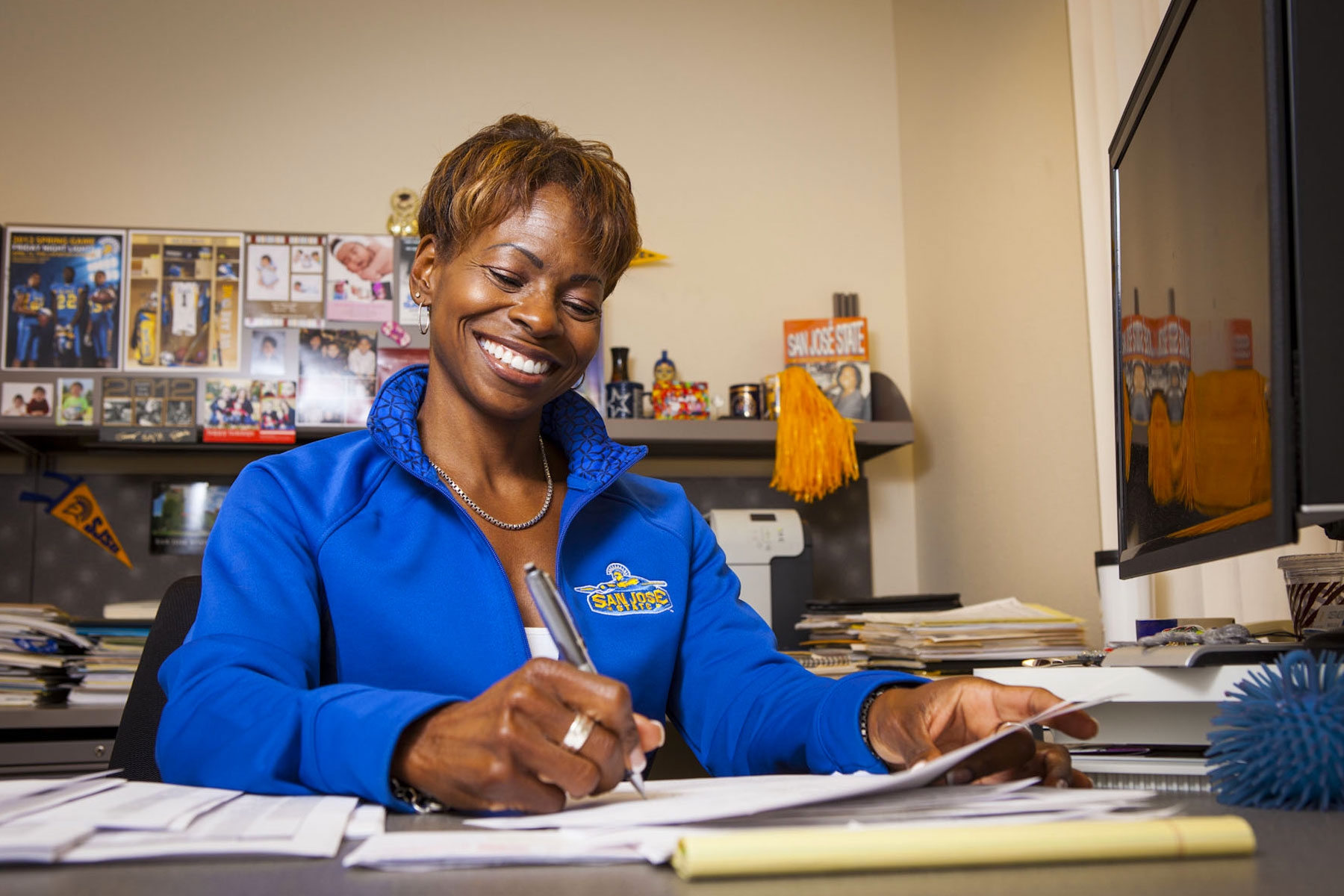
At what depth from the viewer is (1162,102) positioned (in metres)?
1.00

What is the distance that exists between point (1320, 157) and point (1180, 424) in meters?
0.35

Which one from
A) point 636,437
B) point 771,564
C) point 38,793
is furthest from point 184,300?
point 38,793

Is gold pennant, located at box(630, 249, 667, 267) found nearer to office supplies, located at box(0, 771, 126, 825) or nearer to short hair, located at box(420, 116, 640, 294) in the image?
short hair, located at box(420, 116, 640, 294)

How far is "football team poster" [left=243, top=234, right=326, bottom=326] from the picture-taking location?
249 centimetres

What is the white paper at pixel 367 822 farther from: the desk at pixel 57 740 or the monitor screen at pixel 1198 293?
the desk at pixel 57 740

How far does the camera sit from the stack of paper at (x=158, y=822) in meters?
0.47

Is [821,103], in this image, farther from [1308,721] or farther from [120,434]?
[1308,721]

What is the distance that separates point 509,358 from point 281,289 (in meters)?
1.62

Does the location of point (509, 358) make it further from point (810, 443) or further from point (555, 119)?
point (555, 119)

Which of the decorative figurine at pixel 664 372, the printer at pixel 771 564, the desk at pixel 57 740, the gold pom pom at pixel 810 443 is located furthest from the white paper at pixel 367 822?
the decorative figurine at pixel 664 372

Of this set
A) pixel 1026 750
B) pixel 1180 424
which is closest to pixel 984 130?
pixel 1180 424

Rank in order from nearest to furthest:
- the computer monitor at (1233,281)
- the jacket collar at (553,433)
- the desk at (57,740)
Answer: the computer monitor at (1233,281) → the jacket collar at (553,433) → the desk at (57,740)

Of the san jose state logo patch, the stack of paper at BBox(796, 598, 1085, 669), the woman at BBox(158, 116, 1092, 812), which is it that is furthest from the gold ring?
the stack of paper at BBox(796, 598, 1085, 669)

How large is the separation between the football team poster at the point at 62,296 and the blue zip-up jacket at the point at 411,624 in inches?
63.7
